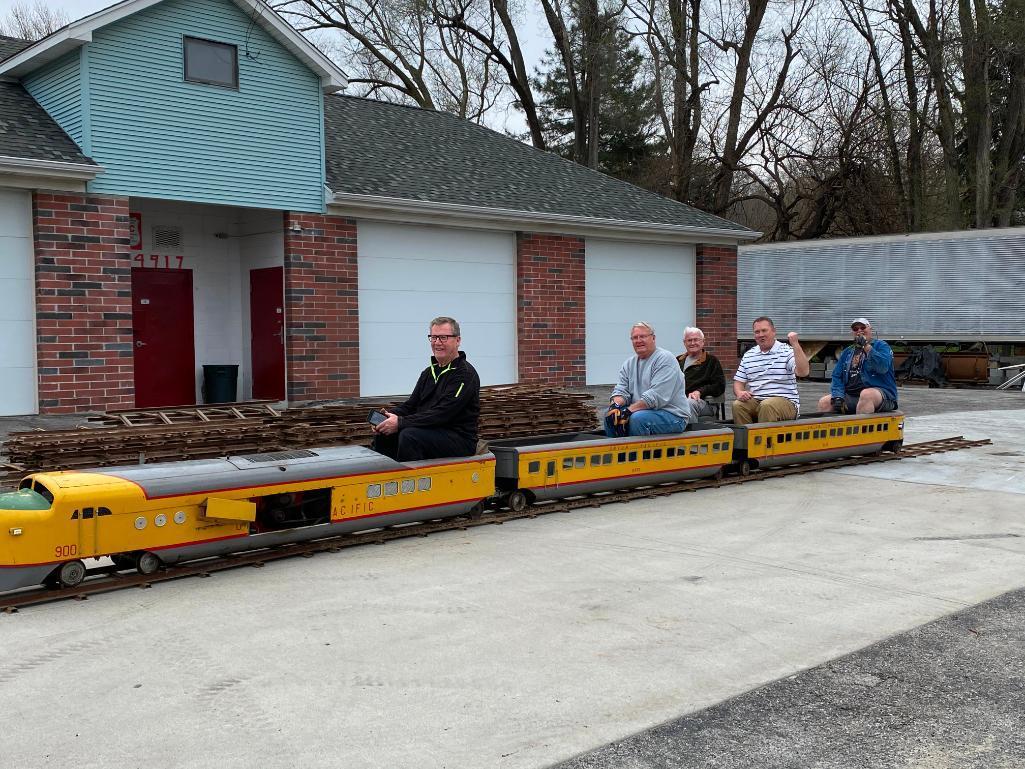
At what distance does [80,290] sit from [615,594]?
10.3 m

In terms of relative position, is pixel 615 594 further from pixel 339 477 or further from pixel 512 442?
pixel 512 442

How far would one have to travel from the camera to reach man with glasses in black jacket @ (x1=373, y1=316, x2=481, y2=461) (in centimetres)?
748

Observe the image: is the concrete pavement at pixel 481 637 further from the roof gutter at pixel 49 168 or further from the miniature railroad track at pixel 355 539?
the roof gutter at pixel 49 168

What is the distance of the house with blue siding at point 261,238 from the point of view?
13.4 metres

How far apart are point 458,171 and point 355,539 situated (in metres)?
13.6

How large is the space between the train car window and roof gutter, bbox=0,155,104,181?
26.8 ft

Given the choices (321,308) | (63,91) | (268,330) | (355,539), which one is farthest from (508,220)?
(355,539)

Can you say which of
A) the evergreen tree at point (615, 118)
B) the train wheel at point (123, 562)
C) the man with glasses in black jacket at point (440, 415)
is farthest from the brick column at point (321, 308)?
the evergreen tree at point (615, 118)

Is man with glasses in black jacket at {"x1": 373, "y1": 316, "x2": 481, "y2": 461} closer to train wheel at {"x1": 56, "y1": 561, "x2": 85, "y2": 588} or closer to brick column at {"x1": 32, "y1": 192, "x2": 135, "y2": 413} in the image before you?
train wheel at {"x1": 56, "y1": 561, "x2": 85, "y2": 588}

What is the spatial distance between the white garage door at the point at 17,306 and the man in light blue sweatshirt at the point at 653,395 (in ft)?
27.3

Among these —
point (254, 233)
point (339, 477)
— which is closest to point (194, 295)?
point (254, 233)

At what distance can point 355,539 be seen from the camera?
700 cm

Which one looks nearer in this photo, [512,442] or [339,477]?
[339,477]

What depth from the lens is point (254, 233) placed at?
54.9ft
